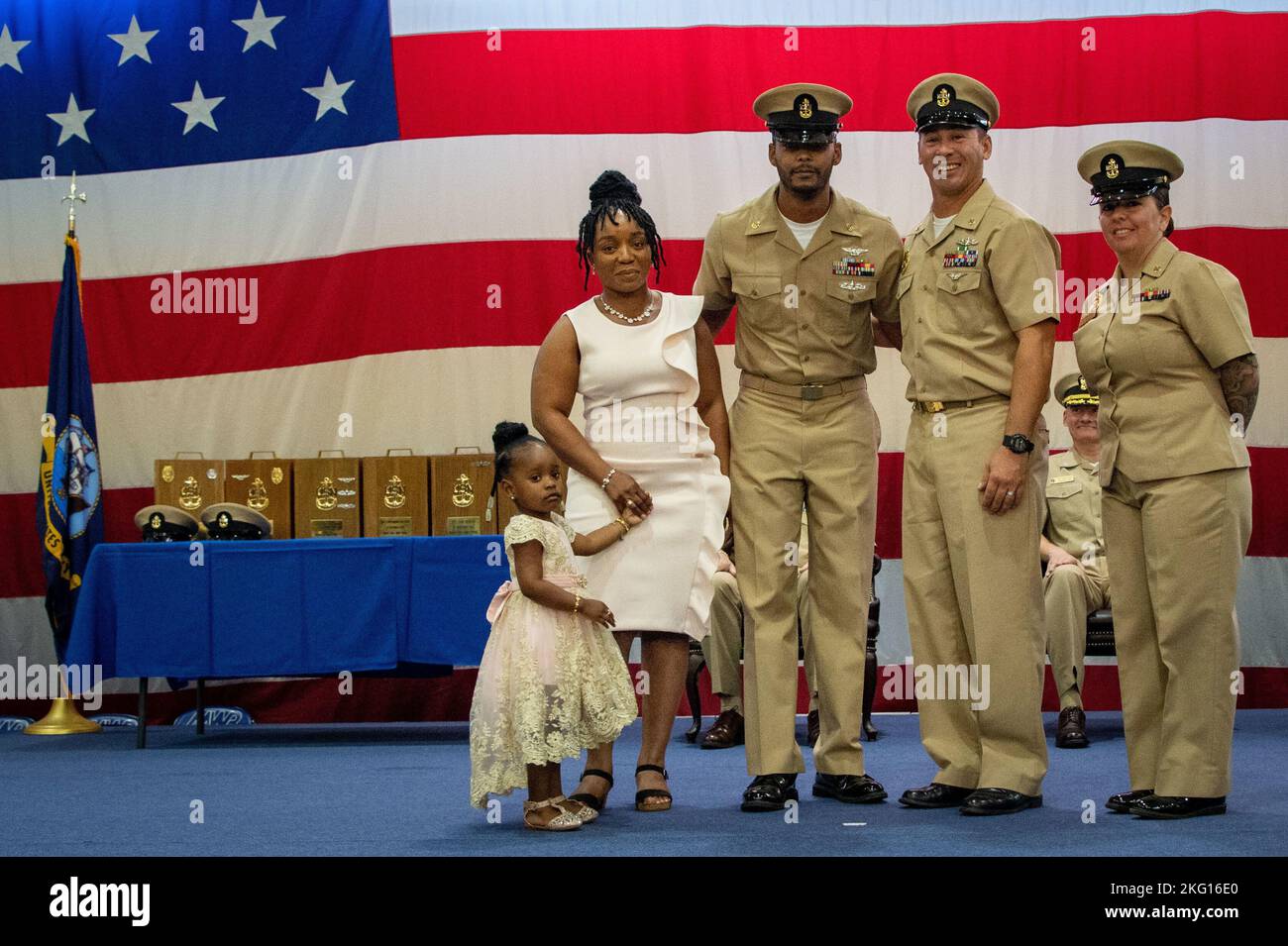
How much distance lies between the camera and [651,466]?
3461 mm

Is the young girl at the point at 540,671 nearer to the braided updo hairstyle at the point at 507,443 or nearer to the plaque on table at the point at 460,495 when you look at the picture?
the braided updo hairstyle at the point at 507,443

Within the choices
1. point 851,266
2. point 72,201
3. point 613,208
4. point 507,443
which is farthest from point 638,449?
point 72,201

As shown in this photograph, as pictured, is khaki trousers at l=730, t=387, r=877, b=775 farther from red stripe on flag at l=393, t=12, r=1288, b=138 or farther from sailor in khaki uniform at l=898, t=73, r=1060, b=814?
red stripe on flag at l=393, t=12, r=1288, b=138

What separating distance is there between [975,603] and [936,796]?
1.58 ft

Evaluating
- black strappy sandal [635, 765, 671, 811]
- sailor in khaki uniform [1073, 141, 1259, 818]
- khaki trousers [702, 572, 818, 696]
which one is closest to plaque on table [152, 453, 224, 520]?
khaki trousers [702, 572, 818, 696]

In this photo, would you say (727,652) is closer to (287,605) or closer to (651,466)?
(287,605)

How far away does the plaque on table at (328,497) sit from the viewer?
18.1 feet

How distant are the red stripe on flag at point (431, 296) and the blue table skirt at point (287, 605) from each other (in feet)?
4.54

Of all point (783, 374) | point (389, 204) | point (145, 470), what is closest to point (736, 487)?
point (783, 374)

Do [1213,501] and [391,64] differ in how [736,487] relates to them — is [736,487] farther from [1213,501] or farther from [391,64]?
[391,64]

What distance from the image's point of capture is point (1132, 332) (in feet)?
11.3

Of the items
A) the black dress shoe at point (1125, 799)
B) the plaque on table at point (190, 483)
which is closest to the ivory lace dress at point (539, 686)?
the black dress shoe at point (1125, 799)

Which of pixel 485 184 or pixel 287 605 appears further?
pixel 485 184

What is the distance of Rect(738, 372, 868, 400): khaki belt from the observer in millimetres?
3557
